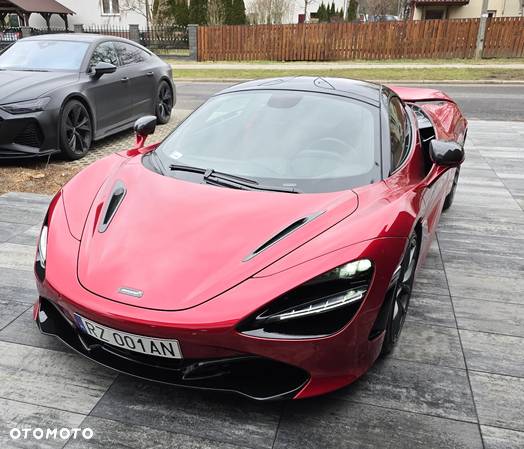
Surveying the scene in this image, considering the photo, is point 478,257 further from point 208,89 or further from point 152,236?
point 208,89

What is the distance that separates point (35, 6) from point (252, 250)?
114ft

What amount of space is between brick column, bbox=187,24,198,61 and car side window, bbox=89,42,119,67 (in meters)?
15.3

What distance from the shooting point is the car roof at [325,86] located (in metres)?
3.17

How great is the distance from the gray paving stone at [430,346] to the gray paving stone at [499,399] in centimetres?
14

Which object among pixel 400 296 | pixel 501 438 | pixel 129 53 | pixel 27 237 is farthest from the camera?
pixel 129 53

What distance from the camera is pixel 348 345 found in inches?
78.4

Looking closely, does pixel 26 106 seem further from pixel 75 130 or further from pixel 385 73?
pixel 385 73

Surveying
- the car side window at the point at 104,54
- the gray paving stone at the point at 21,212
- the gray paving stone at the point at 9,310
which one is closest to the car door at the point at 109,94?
the car side window at the point at 104,54

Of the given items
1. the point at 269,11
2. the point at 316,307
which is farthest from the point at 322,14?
the point at 316,307

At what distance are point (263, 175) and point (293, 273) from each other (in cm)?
86

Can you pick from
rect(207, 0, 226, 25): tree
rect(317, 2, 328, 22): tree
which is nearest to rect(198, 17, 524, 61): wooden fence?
rect(207, 0, 226, 25): tree

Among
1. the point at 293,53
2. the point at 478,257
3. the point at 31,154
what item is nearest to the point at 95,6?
the point at 293,53

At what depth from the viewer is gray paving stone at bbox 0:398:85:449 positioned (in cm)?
199

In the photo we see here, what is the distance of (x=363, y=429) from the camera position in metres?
2.08
